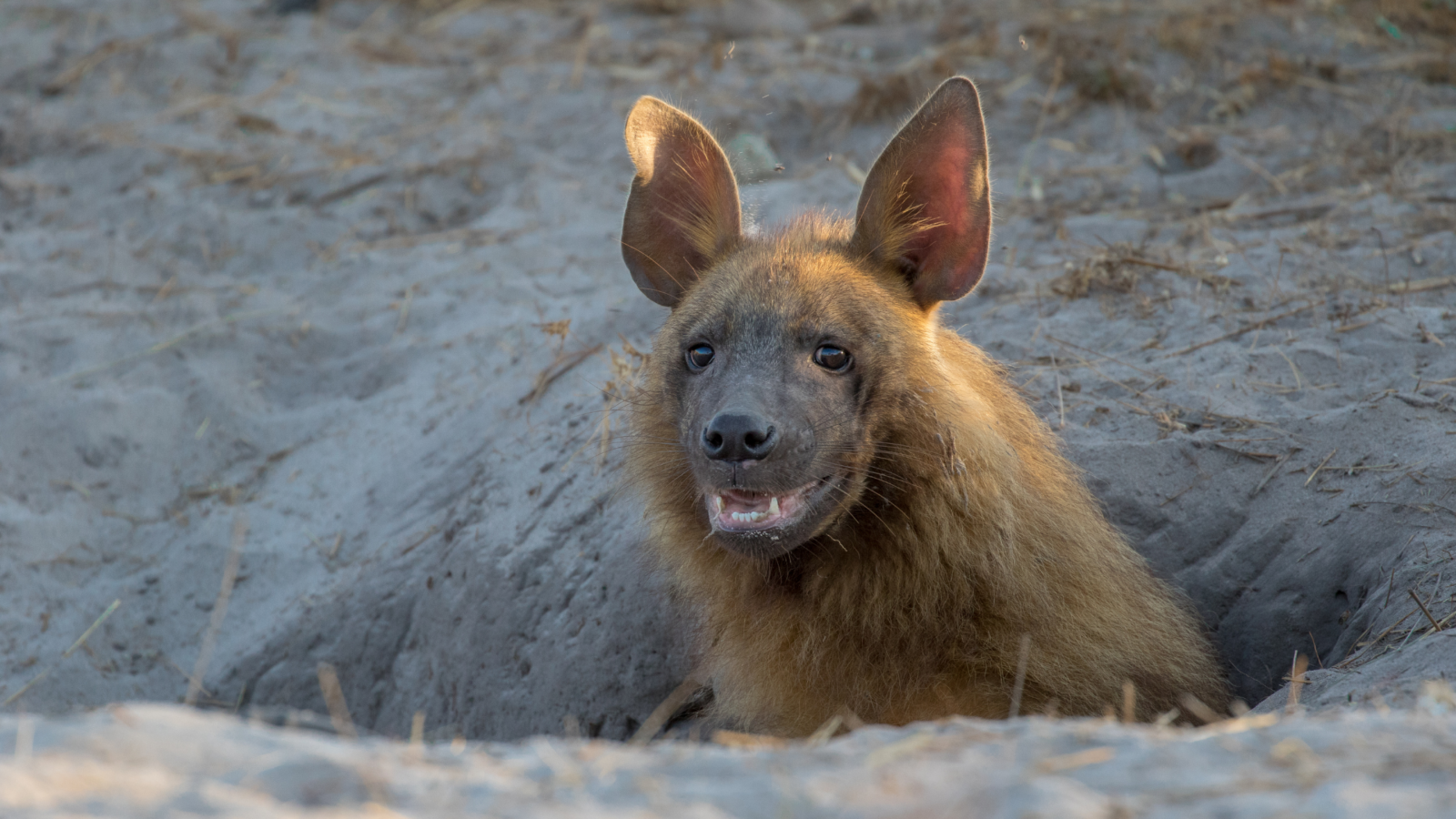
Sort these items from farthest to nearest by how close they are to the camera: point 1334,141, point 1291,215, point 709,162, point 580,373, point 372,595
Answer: point 1334,141 → point 1291,215 → point 580,373 → point 372,595 → point 709,162

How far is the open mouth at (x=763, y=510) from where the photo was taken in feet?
11.2

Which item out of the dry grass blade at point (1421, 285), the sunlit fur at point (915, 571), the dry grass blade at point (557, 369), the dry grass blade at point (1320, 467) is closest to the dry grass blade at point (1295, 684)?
the sunlit fur at point (915, 571)

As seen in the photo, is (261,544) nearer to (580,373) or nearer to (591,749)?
(580,373)

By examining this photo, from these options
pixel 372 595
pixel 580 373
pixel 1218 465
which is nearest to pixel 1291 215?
pixel 1218 465

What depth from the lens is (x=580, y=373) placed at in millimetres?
5758

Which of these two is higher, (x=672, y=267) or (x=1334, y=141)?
(x=1334, y=141)

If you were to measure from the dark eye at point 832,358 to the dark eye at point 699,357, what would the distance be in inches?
13.9

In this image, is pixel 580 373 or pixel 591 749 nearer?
pixel 591 749

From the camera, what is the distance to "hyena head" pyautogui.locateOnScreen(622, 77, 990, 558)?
11.2ft

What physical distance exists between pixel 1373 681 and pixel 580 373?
3555 millimetres

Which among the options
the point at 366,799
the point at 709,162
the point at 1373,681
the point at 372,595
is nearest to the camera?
the point at 366,799

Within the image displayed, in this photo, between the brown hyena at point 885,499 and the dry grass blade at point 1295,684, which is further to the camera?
the brown hyena at point 885,499

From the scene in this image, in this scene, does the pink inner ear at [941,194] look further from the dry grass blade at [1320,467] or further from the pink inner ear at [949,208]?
the dry grass blade at [1320,467]

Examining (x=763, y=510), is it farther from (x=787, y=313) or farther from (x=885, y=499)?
(x=787, y=313)
